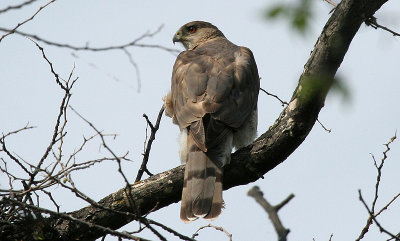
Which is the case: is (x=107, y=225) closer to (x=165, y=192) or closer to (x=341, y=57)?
(x=165, y=192)

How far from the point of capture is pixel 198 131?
4.99 metres

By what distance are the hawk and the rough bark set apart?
16 cm

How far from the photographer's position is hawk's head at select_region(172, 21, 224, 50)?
787 centimetres

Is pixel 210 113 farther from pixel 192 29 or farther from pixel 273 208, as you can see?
pixel 192 29

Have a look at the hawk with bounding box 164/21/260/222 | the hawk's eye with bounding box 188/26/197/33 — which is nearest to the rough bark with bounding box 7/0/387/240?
the hawk with bounding box 164/21/260/222

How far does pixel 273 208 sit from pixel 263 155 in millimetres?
450

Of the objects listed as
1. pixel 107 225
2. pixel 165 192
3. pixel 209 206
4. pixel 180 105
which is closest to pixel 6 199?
pixel 107 225

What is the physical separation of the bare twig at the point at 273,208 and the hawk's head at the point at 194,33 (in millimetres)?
3615

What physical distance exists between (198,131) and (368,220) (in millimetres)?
1626

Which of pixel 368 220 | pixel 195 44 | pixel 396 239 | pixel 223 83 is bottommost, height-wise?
pixel 396 239

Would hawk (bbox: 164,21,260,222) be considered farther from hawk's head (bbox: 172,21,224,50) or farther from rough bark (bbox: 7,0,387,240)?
hawk's head (bbox: 172,21,224,50)

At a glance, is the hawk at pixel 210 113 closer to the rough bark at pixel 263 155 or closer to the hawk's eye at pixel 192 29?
the rough bark at pixel 263 155

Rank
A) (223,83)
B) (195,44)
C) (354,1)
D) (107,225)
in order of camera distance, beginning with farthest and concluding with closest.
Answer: (195,44) → (223,83) → (107,225) → (354,1)

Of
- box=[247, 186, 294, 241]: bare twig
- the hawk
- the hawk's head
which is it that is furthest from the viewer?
the hawk's head
